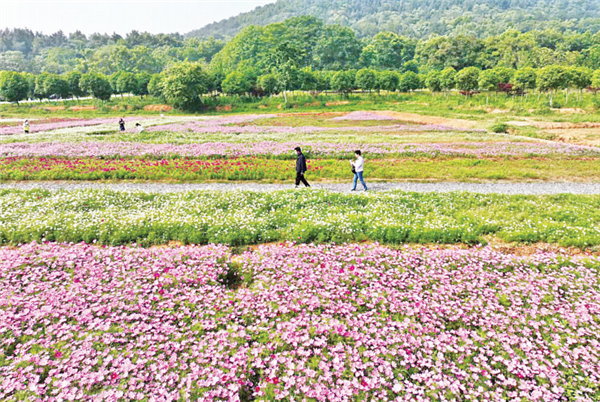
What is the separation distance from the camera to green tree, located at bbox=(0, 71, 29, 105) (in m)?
92.4

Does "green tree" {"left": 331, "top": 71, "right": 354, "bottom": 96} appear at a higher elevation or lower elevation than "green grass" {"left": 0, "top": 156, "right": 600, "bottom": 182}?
higher

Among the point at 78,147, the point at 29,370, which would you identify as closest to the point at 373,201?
the point at 29,370

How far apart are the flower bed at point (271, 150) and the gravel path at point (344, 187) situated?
7286mm

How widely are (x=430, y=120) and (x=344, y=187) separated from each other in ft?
149

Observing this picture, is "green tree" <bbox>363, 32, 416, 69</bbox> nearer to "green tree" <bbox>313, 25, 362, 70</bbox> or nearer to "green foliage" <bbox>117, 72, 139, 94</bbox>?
"green tree" <bbox>313, 25, 362, 70</bbox>

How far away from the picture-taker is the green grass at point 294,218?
12477mm

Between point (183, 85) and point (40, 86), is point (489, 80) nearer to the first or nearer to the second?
point (183, 85)

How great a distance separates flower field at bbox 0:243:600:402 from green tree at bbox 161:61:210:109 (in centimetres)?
7636

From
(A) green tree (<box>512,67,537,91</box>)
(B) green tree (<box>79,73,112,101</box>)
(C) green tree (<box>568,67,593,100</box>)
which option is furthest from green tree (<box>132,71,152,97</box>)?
(C) green tree (<box>568,67,593,100</box>)

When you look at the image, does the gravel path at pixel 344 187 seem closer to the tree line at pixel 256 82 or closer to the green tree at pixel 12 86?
the tree line at pixel 256 82

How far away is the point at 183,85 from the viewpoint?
3093 inches

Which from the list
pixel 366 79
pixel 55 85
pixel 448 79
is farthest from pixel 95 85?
pixel 448 79

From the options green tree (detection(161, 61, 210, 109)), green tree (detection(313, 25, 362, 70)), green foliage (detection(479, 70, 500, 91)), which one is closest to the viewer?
green foliage (detection(479, 70, 500, 91))

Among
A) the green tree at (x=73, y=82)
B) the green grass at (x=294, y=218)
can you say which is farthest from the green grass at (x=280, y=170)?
the green tree at (x=73, y=82)
